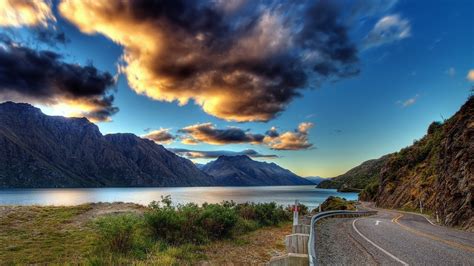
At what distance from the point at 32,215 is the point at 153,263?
1738 centimetres

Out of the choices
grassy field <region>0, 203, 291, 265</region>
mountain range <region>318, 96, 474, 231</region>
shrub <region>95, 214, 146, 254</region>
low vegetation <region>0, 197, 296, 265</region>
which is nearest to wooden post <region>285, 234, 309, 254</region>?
grassy field <region>0, 203, 291, 265</region>

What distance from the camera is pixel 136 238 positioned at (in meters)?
11.8

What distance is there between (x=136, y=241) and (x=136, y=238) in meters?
0.53

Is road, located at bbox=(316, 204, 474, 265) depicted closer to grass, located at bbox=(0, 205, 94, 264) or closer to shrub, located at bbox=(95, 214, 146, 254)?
shrub, located at bbox=(95, 214, 146, 254)

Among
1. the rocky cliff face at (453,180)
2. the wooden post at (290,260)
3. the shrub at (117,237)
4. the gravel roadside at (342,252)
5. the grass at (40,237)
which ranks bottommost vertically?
the grass at (40,237)

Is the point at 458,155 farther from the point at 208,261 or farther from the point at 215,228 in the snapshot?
the point at 208,261

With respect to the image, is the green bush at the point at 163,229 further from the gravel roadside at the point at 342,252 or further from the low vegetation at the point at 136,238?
the gravel roadside at the point at 342,252

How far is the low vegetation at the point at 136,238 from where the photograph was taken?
9.93 meters

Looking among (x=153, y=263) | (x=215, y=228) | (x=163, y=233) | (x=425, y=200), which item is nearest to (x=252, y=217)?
(x=215, y=228)

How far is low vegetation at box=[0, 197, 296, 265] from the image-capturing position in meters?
9.93

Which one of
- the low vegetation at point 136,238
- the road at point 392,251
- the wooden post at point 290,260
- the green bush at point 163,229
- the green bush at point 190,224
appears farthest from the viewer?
the green bush at point 190,224

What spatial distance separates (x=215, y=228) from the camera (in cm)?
1428

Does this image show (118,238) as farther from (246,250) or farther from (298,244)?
(298,244)

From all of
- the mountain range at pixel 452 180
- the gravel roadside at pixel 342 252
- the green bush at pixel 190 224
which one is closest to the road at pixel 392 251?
the gravel roadside at pixel 342 252
